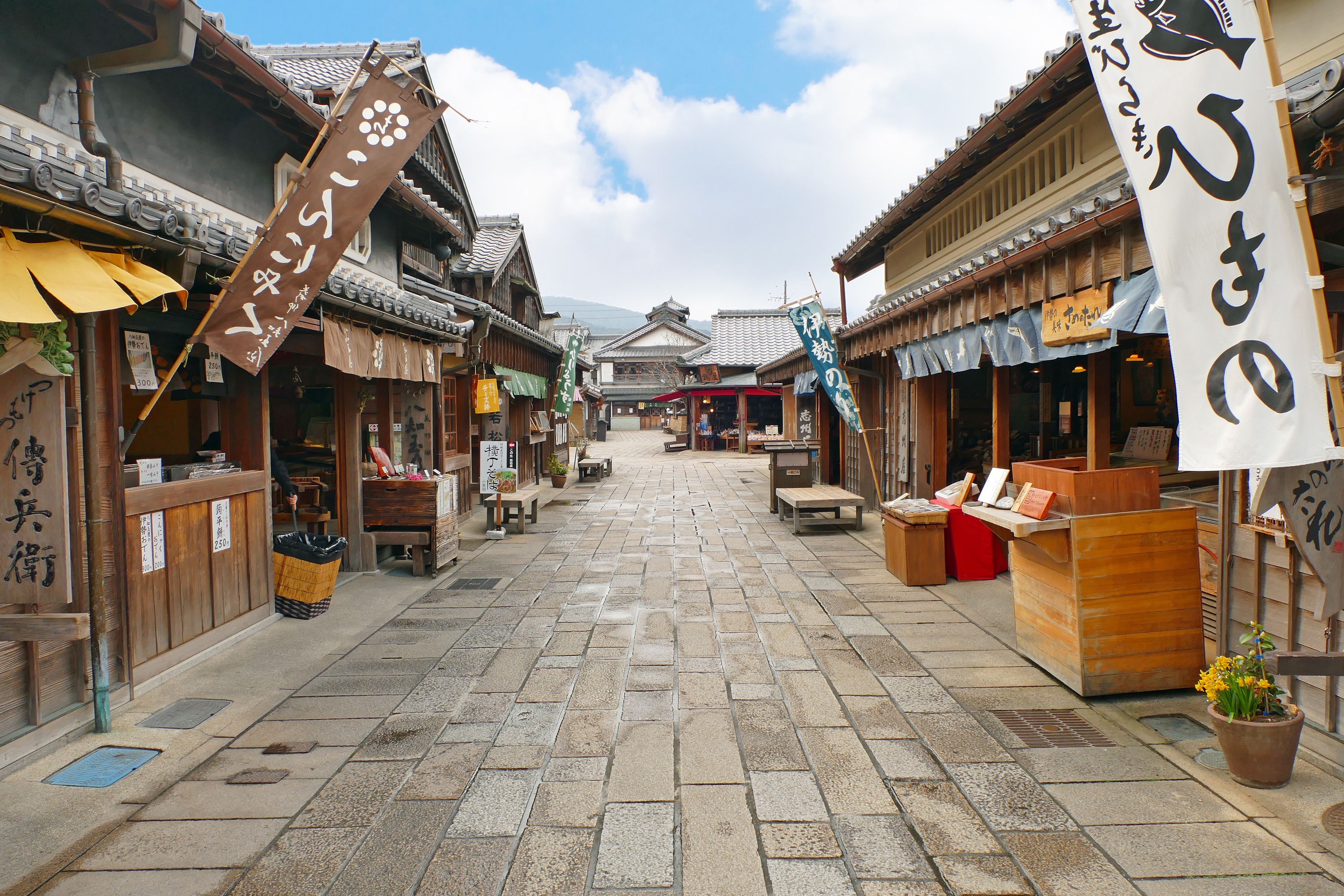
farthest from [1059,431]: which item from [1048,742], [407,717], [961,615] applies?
[407,717]

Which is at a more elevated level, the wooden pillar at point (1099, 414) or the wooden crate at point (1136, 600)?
the wooden pillar at point (1099, 414)

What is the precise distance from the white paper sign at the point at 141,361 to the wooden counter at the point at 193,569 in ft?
2.47

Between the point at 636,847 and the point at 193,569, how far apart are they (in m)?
4.48

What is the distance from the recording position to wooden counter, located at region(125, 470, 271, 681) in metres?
4.84

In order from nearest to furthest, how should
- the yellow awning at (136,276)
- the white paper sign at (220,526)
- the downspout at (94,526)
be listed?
the yellow awning at (136,276)
the downspout at (94,526)
the white paper sign at (220,526)

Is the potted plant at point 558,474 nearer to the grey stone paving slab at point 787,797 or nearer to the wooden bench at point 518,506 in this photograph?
the wooden bench at point 518,506

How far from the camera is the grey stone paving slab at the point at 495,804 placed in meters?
3.19

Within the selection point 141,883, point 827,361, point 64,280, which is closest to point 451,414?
point 827,361

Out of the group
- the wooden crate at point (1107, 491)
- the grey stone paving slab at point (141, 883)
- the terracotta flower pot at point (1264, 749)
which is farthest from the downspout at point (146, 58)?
the terracotta flower pot at point (1264, 749)

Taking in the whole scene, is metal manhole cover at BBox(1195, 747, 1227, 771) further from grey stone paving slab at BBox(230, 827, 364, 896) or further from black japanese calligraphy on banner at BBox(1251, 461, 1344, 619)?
grey stone paving slab at BBox(230, 827, 364, 896)

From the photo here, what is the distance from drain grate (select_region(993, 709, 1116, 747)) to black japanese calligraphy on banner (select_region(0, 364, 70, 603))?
5846 mm

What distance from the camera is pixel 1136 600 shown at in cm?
443

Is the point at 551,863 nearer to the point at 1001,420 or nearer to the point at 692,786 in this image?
the point at 692,786

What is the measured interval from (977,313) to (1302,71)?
2.83 meters
